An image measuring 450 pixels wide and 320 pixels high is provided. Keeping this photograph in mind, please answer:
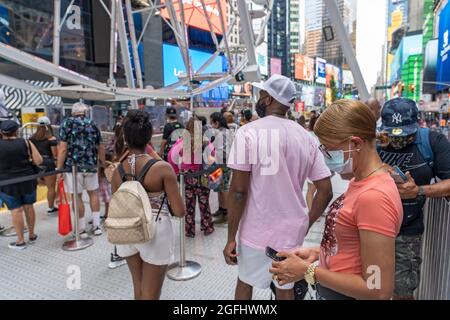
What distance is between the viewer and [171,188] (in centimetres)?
265

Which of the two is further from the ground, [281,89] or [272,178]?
[281,89]

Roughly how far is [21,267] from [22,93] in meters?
17.2

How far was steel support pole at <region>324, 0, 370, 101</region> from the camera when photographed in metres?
7.88

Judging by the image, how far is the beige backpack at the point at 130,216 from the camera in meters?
2.41

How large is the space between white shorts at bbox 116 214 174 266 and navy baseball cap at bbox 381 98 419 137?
1.76 metres

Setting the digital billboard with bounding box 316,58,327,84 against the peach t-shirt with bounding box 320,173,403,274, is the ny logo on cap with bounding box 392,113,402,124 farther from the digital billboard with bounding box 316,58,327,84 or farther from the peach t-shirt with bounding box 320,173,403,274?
the digital billboard with bounding box 316,58,327,84

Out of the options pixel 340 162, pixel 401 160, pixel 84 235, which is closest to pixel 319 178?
pixel 401 160

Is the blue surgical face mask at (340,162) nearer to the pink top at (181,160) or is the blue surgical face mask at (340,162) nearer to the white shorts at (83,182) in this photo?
the pink top at (181,160)

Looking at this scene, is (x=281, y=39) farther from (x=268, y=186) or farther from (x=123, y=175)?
(x=268, y=186)

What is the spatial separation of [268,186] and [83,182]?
3.76m

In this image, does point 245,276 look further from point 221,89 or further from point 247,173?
point 221,89
